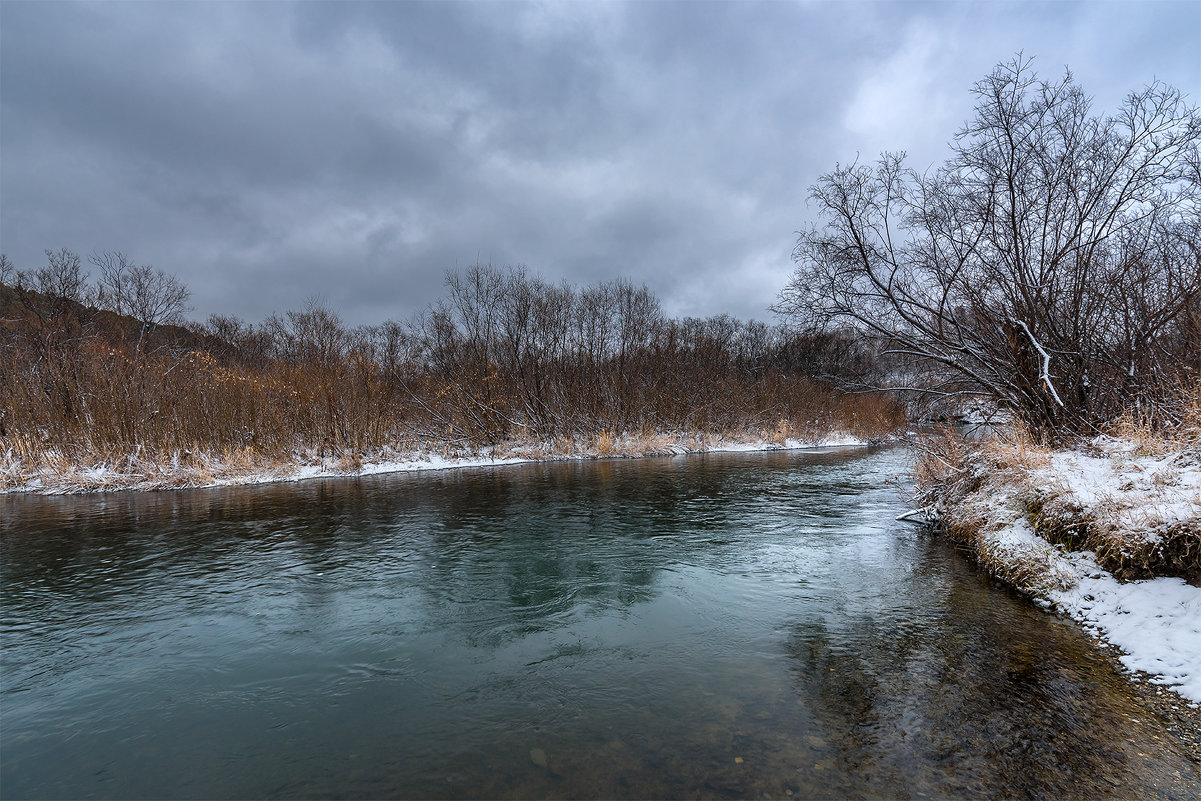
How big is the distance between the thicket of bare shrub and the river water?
20.3ft

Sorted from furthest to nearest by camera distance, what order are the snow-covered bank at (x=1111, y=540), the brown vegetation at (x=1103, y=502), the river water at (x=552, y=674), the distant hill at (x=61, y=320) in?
the distant hill at (x=61, y=320) < the brown vegetation at (x=1103, y=502) < the snow-covered bank at (x=1111, y=540) < the river water at (x=552, y=674)

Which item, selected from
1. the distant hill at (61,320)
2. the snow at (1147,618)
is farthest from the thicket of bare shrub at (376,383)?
the snow at (1147,618)

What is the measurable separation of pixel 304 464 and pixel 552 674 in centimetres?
1799

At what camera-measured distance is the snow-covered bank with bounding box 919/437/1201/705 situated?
4723mm

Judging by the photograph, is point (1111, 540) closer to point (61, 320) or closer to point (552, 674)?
point (552, 674)

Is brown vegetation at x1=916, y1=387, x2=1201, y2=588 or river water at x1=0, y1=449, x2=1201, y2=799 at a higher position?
brown vegetation at x1=916, y1=387, x2=1201, y2=588

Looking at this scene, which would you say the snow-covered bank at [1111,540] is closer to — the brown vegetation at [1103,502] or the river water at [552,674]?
the brown vegetation at [1103,502]

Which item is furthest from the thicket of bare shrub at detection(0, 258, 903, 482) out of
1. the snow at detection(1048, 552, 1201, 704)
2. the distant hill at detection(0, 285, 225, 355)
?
the snow at detection(1048, 552, 1201, 704)

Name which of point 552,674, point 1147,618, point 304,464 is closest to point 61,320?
point 304,464

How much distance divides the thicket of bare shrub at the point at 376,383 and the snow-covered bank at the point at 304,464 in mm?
334

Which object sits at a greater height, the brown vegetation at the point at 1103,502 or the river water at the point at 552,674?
the brown vegetation at the point at 1103,502

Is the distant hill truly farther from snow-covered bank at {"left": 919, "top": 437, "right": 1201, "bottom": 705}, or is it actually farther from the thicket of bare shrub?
snow-covered bank at {"left": 919, "top": 437, "right": 1201, "bottom": 705}

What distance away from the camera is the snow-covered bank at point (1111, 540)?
186 inches

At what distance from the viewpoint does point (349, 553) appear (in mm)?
8617
